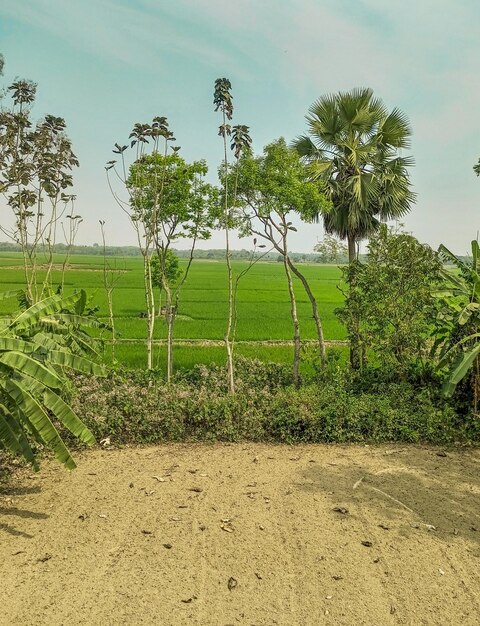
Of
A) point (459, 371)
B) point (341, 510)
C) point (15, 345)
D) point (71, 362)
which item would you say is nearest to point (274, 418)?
point (341, 510)

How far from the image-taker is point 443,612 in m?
3.40

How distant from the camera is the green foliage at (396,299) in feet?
25.8

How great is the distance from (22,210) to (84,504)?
19.9 ft

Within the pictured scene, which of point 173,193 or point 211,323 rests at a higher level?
point 173,193

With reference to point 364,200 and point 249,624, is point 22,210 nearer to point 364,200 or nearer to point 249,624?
point 364,200

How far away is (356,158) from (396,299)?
3816 mm

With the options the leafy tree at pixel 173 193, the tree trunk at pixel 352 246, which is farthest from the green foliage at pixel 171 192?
the tree trunk at pixel 352 246

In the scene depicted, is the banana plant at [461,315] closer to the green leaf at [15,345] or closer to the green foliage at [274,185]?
the green foliage at [274,185]

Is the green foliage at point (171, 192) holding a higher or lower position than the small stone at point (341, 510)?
higher

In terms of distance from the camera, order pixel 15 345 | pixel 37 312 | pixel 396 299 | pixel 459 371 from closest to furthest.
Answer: pixel 15 345 < pixel 37 312 < pixel 459 371 < pixel 396 299

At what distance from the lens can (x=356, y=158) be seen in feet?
33.4

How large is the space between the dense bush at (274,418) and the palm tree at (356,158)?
174 inches

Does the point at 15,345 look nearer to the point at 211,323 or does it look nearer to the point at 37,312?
the point at 37,312

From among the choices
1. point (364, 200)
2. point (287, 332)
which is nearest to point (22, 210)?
point (364, 200)
